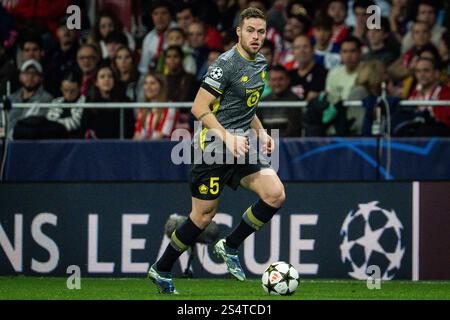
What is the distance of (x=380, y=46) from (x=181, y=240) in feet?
18.8

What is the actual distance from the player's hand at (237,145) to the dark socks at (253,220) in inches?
28.7

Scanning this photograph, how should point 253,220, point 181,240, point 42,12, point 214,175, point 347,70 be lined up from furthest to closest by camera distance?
point 42,12 < point 347,70 < point 253,220 < point 214,175 < point 181,240

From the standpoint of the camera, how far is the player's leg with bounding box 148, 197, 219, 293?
391 inches

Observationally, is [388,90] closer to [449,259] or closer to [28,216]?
[449,259]

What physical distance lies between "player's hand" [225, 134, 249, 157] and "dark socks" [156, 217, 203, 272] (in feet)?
2.72

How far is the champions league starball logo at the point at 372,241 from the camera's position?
12445mm

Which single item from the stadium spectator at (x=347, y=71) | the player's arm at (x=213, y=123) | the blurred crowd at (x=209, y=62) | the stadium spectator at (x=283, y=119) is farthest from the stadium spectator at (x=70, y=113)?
the player's arm at (x=213, y=123)

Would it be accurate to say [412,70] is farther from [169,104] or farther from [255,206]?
[255,206]

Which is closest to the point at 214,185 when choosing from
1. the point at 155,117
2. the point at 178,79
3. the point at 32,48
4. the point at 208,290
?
the point at 208,290

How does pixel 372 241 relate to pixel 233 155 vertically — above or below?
below

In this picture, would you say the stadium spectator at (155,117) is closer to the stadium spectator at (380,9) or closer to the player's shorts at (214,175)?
the stadium spectator at (380,9)

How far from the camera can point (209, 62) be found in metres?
14.9

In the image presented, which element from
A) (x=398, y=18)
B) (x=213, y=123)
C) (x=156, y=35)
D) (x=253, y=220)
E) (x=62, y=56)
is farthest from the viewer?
(x=156, y=35)

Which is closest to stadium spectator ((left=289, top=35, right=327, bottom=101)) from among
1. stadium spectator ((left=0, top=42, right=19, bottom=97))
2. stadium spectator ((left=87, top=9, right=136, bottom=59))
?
stadium spectator ((left=87, top=9, right=136, bottom=59))
